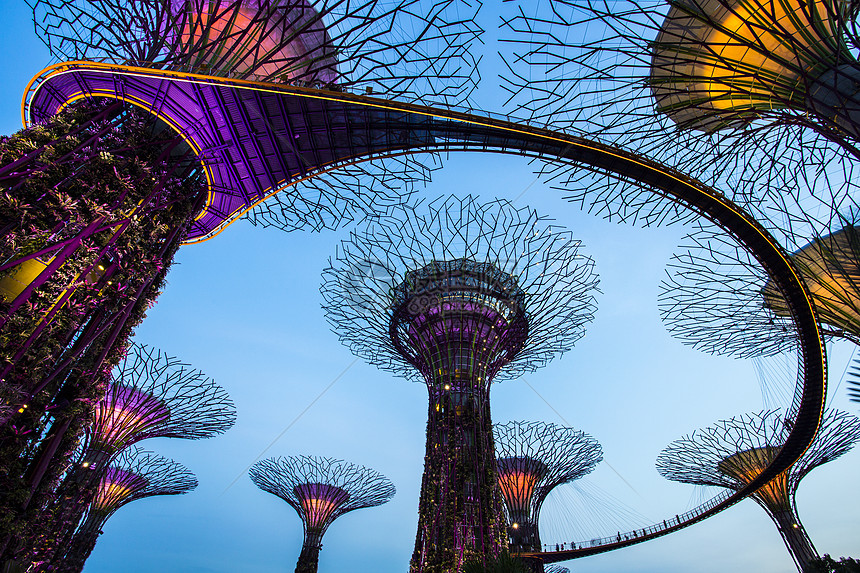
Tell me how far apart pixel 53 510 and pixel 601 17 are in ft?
42.7

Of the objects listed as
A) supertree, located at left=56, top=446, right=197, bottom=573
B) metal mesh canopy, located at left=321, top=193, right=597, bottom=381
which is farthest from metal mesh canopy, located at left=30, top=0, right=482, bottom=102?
supertree, located at left=56, top=446, right=197, bottom=573

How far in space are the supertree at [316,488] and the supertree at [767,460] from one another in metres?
18.5

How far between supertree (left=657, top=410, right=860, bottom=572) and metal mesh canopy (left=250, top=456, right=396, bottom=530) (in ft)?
60.8

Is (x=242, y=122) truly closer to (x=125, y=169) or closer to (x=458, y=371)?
(x=125, y=169)

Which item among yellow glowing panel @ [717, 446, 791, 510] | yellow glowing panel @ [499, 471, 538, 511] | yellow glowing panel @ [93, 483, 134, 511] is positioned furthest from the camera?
yellow glowing panel @ [499, 471, 538, 511]

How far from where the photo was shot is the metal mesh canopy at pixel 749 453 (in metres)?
23.4

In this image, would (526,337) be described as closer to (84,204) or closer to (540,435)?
(540,435)

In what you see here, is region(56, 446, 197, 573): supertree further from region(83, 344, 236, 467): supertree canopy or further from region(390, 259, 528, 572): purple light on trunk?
region(390, 259, 528, 572): purple light on trunk

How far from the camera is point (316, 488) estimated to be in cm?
2855

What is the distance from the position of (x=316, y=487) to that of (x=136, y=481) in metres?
9.70

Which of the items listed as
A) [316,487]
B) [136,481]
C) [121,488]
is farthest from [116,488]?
[316,487]

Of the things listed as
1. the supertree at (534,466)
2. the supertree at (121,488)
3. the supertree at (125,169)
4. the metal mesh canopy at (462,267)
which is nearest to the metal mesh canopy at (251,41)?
the supertree at (125,169)

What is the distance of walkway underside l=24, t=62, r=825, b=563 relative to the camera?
32.0 feet

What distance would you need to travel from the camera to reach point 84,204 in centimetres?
828
